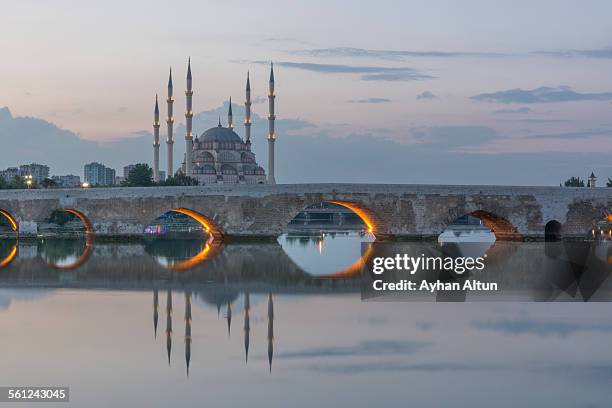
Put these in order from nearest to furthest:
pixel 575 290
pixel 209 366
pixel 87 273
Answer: pixel 209 366, pixel 575 290, pixel 87 273

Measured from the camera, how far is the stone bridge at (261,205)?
35844mm

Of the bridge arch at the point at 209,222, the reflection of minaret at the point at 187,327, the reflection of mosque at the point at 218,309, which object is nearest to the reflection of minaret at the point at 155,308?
the reflection of mosque at the point at 218,309

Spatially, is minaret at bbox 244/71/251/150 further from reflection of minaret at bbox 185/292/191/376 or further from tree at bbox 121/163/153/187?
reflection of minaret at bbox 185/292/191/376

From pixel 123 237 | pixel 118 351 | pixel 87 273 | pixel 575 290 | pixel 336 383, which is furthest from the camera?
pixel 123 237

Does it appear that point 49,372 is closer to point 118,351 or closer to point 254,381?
point 118,351

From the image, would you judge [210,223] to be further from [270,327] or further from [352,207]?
[270,327]

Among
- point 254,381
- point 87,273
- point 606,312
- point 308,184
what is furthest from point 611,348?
point 308,184

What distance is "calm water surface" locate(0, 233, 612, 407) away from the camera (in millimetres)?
11547

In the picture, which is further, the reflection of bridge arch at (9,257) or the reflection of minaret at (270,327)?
the reflection of bridge arch at (9,257)

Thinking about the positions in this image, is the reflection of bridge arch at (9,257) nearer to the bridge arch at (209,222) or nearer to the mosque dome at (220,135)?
the bridge arch at (209,222)

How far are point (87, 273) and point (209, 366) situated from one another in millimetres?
12361

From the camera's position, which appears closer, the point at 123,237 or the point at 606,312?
the point at 606,312

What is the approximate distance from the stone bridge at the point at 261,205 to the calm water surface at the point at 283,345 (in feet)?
40.3

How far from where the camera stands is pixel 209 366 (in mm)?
12898
